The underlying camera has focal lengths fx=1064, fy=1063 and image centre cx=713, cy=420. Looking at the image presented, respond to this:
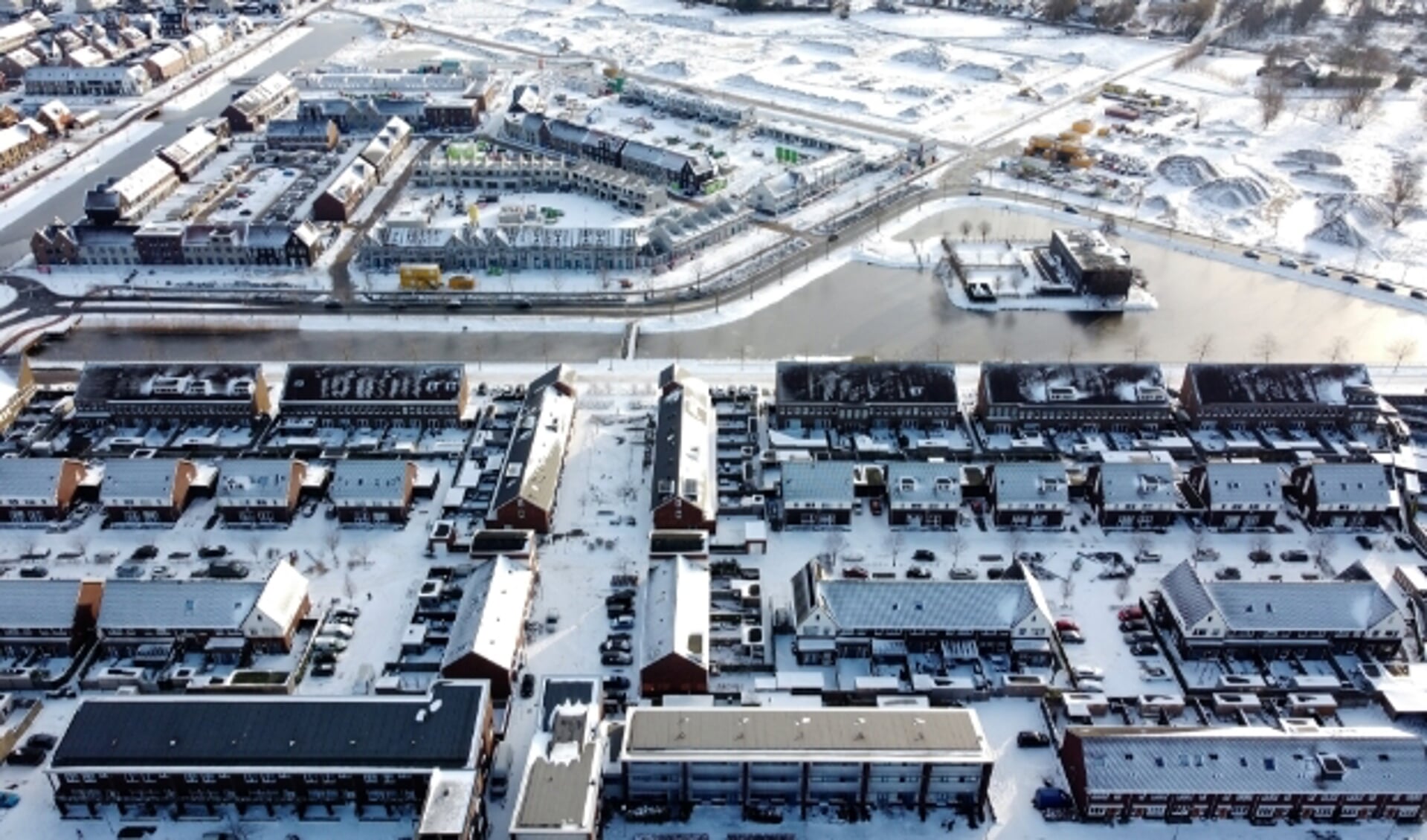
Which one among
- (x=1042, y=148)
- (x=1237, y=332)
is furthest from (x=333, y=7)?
(x=1237, y=332)

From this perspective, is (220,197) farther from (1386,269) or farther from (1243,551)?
(1386,269)

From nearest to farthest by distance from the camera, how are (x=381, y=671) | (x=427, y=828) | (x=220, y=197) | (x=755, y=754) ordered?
(x=427, y=828)
(x=755, y=754)
(x=381, y=671)
(x=220, y=197)

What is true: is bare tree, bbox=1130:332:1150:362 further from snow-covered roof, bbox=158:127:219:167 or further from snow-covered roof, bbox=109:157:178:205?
snow-covered roof, bbox=158:127:219:167

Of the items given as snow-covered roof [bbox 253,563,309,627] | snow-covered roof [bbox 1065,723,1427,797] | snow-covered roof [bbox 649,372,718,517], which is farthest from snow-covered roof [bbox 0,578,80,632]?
snow-covered roof [bbox 1065,723,1427,797]

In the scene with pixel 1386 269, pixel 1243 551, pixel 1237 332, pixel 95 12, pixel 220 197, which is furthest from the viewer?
pixel 95 12

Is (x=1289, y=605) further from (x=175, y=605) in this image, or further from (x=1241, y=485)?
(x=175, y=605)

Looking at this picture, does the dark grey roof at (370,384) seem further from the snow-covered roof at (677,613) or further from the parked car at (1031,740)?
the parked car at (1031,740)
